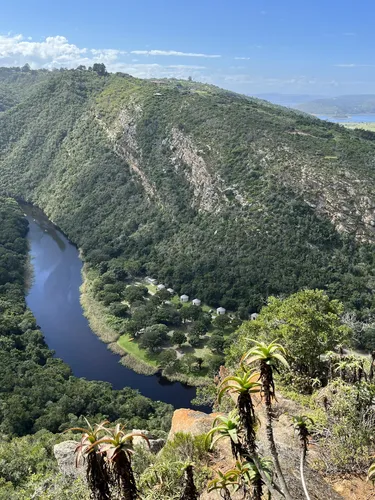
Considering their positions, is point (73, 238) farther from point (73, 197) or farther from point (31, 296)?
point (31, 296)

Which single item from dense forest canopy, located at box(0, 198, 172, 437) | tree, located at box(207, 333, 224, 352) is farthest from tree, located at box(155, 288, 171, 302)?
dense forest canopy, located at box(0, 198, 172, 437)

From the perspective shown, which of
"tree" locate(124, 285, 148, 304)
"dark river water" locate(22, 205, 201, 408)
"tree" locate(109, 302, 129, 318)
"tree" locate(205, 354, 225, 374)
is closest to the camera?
"tree" locate(205, 354, 225, 374)

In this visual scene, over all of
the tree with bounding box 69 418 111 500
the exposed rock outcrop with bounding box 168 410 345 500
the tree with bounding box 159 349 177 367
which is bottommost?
the tree with bounding box 159 349 177 367

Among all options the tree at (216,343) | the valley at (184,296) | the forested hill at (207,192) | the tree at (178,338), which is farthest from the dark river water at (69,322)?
the tree at (216,343)

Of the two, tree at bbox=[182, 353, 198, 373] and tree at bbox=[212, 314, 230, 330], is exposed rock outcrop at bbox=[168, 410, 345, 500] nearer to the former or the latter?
tree at bbox=[182, 353, 198, 373]

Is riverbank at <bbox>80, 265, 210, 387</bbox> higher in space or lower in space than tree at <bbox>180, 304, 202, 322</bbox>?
lower

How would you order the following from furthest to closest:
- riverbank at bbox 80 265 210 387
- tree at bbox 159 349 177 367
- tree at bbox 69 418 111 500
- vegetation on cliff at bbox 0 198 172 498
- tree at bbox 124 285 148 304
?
tree at bbox 124 285 148 304
tree at bbox 159 349 177 367
riverbank at bbox 80 265 210 387
vegetation on cliff at bbox 0 198 172 498
tree at bbox 69 418 111 500

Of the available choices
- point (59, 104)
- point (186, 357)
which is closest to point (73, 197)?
point (59, 104)

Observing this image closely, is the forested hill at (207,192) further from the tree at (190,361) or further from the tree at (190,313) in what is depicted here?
the tree at (190,361)
